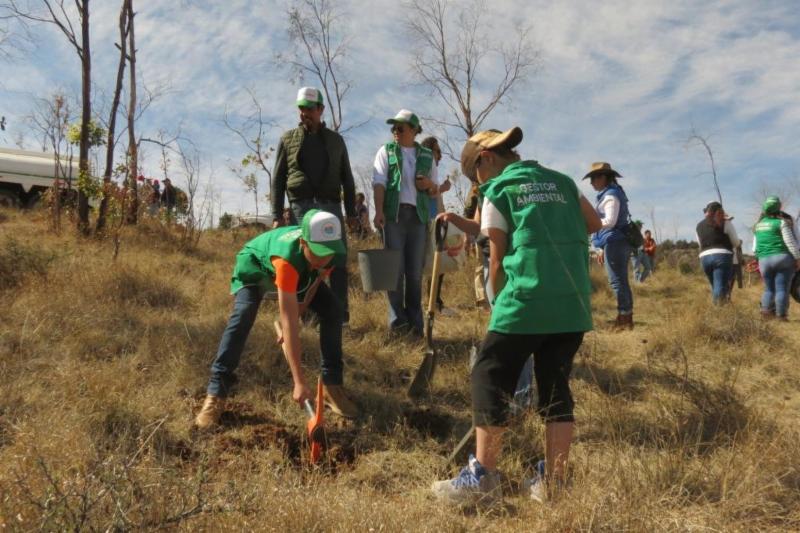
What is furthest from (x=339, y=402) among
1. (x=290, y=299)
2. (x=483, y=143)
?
(x=483, y=143)

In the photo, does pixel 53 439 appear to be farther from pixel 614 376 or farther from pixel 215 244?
pixel 215 244

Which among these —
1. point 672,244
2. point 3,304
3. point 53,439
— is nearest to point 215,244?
point 3,304

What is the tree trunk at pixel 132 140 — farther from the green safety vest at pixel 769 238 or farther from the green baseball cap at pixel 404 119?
the green safety vest at pixel 769 238

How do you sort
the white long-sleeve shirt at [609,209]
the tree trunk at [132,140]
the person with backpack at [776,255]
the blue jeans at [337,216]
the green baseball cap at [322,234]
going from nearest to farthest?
the green baseball cap at [322,234] < the blue jeans at [337,216] < the white long-sleeve shirt at [609,209] < the person with backpack at [776,255] < the tree trunk at [132,140]

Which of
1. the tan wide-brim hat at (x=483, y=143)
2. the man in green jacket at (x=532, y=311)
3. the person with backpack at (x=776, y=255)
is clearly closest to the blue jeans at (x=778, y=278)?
the person with backpack at (x=776, y=255)

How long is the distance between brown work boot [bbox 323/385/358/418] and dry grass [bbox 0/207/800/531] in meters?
0.07

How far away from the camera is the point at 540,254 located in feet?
7.20

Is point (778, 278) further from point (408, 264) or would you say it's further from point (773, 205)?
point (408, 264)

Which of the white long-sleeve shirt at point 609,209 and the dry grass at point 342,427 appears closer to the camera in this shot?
the dry grass at point 342,427

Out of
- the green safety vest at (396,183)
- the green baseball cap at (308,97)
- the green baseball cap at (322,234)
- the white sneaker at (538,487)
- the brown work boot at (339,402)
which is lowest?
the white sneaker at (538,487)

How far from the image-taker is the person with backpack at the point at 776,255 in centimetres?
640

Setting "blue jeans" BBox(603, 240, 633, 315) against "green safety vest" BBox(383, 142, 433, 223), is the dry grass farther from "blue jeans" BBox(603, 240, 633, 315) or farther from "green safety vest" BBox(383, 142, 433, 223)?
"green safety vest" BBox(383, 142, 433, 223)

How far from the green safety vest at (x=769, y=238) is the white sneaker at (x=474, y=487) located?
5739 millimetres

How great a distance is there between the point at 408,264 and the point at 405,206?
0.46 meters
